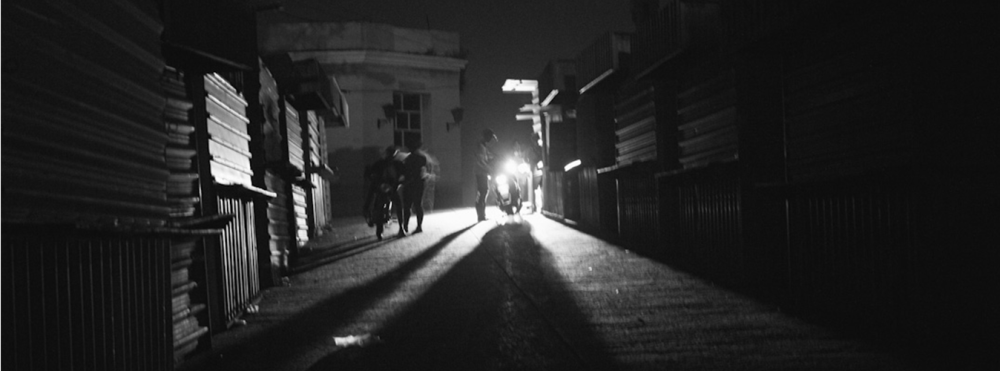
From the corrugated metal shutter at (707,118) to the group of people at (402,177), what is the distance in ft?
20.3

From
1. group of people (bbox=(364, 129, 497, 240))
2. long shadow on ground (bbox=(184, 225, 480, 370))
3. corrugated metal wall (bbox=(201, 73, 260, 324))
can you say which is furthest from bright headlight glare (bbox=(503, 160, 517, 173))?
corrugated metal wall (bbox=(201, 73, 260, 324))

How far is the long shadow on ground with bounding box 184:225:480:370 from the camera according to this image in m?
4.02

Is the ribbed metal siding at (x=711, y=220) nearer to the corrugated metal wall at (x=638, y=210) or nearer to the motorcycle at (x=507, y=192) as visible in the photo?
the corrugated metal wall at (x=638, y=210)

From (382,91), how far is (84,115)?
22002mm

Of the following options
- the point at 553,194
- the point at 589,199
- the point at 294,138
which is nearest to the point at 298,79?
the point at 294,138

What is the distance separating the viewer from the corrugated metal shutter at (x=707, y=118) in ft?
23.4

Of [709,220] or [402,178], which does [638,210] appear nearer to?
[709,220]

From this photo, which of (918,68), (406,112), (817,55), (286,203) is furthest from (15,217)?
(406,112)

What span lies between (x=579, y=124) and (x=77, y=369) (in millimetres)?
13146

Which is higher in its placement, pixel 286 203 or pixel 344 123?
pixel 344 123

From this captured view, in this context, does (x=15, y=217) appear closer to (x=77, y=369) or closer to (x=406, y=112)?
(x=77, y=369)

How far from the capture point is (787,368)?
3.63 m

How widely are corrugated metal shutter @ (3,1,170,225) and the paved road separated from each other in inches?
53.8

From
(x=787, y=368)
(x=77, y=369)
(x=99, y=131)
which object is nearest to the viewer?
(x=77, y=369)
